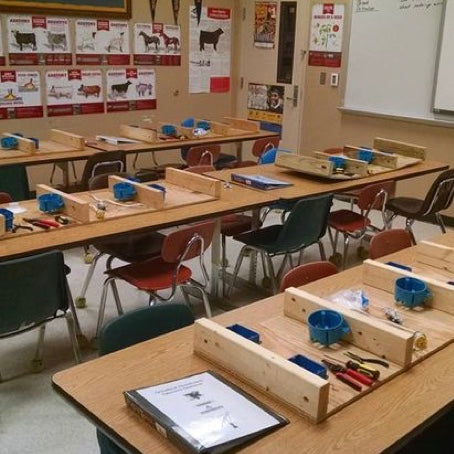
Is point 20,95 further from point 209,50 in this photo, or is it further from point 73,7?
point 209,50

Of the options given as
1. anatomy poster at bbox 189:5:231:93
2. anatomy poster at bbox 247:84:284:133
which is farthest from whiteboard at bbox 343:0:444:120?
anatomy poster at bbox 189:5:231:93

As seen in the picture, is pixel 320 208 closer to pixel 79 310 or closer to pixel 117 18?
pixel 79 310

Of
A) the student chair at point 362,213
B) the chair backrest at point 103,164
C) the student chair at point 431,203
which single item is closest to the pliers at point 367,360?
the student chair at point 362,213

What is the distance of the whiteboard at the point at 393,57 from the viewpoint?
563cm

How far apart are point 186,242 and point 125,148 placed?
6.82ft

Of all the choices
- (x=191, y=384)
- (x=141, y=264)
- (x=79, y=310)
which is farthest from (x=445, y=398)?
(x=79, y=310)

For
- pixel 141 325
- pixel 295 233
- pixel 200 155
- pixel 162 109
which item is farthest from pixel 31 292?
pixel 162 109

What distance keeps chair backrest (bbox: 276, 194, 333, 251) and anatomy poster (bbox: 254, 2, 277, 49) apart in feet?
13.1

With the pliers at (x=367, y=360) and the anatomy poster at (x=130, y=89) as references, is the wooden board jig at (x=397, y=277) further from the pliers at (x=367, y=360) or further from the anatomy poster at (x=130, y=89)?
the anatomy poster at (x=130, y=89)

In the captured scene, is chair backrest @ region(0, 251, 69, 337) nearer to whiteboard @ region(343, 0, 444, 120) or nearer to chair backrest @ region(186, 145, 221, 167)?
chair backrest @ region(186, 145, 221, 167)

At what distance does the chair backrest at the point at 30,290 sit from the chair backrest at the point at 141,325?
686mm

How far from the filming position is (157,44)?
6.71 m

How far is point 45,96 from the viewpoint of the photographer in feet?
19.7

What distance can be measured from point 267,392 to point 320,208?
2170 millimetres
